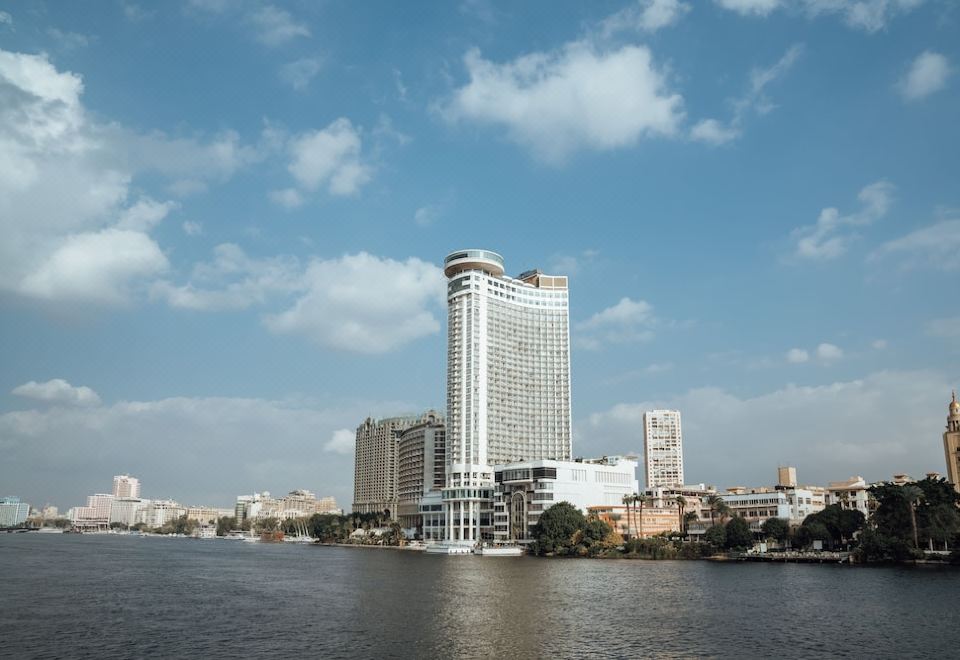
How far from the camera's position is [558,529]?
6836 inches

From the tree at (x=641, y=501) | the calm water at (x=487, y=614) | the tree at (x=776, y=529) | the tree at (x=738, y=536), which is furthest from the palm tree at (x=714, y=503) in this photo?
the calm water at (x=487, y=614)

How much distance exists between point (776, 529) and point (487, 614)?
108m

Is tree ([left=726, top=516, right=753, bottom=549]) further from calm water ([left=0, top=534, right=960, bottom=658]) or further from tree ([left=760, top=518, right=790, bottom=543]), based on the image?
calm water ([left=0, top=534, right=960, bottom=658])

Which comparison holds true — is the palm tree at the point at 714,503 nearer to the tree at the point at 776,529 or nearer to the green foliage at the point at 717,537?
the tree at the point at 776,529

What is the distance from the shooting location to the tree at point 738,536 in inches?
6073

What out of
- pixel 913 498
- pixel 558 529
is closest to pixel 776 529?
pixel 913 498

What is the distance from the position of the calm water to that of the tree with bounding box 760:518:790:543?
130ft

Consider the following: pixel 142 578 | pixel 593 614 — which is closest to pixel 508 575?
pixel 593 614

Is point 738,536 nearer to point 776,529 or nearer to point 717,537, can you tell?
point 717,537

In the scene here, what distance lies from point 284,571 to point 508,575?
136 ft

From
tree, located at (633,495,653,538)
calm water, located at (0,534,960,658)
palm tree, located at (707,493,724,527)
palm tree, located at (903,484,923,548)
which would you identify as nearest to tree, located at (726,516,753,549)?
palm tree, located at (707,493,724,527)

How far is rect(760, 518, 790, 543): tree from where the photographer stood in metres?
160

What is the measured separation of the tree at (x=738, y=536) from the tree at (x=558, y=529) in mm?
34092

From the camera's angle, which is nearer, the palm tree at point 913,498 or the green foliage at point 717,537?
the palm tree at point 913,498
